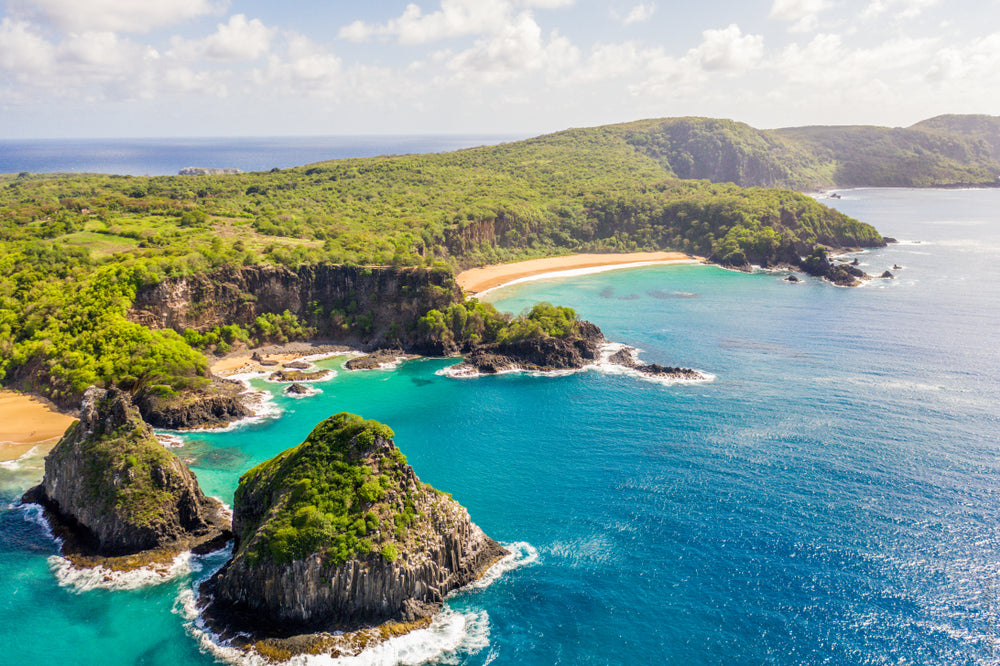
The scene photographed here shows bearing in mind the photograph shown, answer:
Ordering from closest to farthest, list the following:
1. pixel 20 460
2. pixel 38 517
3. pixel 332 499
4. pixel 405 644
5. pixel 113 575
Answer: pixel 405 644
pixel 332 499
pixel 113 575
pixel 38 517
pixel 20 460

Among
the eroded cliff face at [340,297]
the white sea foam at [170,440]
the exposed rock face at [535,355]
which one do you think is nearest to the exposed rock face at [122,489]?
the white sea foam at [170,440]

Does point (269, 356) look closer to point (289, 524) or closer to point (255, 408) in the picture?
point (255, 408)

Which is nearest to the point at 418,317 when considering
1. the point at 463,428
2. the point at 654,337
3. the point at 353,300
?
the point at 353,300

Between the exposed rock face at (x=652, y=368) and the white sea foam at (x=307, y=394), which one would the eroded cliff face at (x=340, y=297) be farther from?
the exposed rock face at (x=652, y=368)

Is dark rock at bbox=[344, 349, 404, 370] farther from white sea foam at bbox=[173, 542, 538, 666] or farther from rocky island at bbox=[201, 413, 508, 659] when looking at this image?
white sea foam at bbox=[173, 542, 538, 666]

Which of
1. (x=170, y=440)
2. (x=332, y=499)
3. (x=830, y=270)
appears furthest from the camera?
(x=830, y=270)

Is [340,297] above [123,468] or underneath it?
above

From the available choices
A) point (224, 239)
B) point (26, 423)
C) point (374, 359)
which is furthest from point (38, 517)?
point (224, 239)

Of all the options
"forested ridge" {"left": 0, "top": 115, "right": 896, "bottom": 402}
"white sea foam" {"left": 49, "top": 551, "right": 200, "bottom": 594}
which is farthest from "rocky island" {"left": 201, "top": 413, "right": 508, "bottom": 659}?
"forested ridge" {"left": 0, "top": 115, "right": 896, "bottom": 402}
